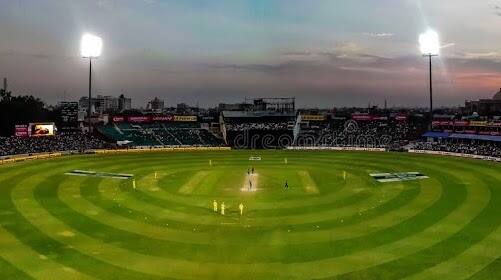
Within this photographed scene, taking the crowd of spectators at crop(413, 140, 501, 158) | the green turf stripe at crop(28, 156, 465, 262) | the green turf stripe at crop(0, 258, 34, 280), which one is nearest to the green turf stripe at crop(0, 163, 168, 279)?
the green turf stripe at crop(0, 258, 34, 280)

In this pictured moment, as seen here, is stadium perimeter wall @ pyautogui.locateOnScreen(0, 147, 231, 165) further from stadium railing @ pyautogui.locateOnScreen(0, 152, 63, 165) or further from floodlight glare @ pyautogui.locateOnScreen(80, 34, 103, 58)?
floodlight glare @ pyautogui.locateOnScreen(80, 34, 103, 58)

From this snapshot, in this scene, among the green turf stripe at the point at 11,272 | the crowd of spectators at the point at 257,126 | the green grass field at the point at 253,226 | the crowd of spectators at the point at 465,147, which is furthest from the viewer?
the crowd of spectators at the point at 257,126

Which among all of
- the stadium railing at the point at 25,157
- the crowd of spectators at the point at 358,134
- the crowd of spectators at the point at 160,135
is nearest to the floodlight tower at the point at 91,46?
the stadium railing at the point at 25,157

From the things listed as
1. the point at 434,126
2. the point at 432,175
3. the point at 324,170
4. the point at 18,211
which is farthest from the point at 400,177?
the point at 434,126

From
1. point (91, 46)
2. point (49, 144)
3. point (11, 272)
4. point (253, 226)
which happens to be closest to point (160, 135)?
point (49, 144)

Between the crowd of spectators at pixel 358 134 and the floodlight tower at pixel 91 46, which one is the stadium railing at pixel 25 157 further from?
the crowd of spectators at pixel 358 134

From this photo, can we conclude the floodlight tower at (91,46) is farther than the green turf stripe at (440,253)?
Yes
